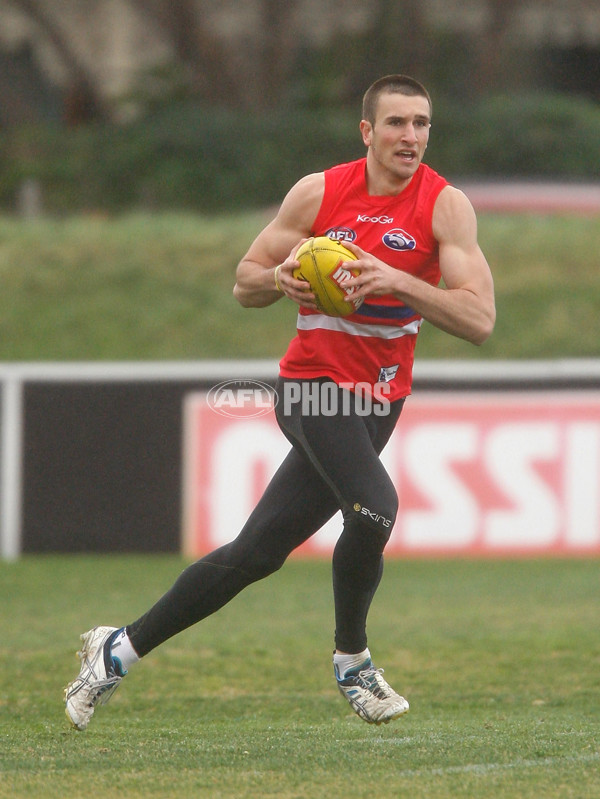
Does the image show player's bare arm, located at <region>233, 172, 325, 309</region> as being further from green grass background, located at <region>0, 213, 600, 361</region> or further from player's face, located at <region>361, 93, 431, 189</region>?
green grass background, located at <region>0, 213, 600, 361</region>

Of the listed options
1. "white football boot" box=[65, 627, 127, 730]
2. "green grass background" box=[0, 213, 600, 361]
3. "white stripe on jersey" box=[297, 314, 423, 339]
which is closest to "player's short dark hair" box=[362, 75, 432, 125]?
"white stripe on jersey" box=[297, 314, 423, 339]

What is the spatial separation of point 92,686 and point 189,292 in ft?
32.7

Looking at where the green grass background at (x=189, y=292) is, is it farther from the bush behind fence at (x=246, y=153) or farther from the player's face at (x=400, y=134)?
the player's face at (x=400, y=134)

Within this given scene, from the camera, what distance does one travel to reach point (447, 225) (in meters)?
5.27

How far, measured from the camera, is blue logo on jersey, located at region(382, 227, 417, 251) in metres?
5.32

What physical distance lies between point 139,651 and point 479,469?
6.21 meters

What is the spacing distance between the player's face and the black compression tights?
84 cm

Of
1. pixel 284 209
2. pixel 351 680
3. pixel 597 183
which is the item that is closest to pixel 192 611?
pixel 351 680

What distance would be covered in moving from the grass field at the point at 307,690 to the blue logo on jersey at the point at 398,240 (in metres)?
1.84

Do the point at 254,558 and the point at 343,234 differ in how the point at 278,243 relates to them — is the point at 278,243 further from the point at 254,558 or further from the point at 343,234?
the point at 254,558

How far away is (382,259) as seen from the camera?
532 cm

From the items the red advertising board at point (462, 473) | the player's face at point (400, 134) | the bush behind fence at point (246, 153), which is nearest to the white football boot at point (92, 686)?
the player's face at point (400, 134)

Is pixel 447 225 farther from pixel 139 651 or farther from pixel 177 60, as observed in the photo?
pixel 177 60

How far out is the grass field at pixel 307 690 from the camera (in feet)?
15.5
